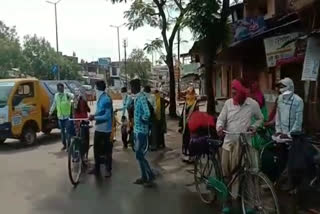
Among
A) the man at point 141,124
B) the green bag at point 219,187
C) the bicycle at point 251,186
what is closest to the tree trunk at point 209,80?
the man at point 141,124

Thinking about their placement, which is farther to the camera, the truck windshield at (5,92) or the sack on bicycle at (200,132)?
the truck windshield at (5,92)

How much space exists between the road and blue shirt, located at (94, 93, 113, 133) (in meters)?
1.02

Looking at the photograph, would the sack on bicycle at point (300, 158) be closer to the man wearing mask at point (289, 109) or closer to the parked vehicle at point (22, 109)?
the man wearing mask at point (289, 109)

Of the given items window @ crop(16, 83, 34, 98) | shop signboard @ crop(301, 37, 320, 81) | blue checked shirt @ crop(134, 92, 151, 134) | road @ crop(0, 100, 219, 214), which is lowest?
road @ crop(0, 100, 219, 214)

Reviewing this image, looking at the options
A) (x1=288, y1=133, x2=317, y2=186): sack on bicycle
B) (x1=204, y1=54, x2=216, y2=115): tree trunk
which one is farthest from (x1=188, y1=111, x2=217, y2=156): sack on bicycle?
(x1=204, y1=54, x2=216, y2=115): tree trunk

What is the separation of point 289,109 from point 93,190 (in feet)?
11.7

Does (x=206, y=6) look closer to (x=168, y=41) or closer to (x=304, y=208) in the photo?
(x=304, y=208)

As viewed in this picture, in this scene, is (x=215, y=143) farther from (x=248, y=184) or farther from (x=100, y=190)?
(x=100, y=190)

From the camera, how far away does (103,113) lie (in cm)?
927

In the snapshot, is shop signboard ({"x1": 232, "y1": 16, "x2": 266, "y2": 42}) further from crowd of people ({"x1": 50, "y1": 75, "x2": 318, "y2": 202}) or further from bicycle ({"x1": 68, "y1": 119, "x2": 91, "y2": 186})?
bicycle ({"x1": 68, "y1": 119, "x2": 91, "y2": 186})

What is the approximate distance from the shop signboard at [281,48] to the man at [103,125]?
433 cm

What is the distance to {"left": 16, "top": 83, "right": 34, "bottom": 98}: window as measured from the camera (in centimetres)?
1441

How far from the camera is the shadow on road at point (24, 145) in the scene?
45.1 ft

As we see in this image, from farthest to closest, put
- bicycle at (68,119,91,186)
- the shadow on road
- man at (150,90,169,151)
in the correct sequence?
1. the shadow on road
2. man at (150,90,169,151)
3. bicycle at (68,119,91,186)
